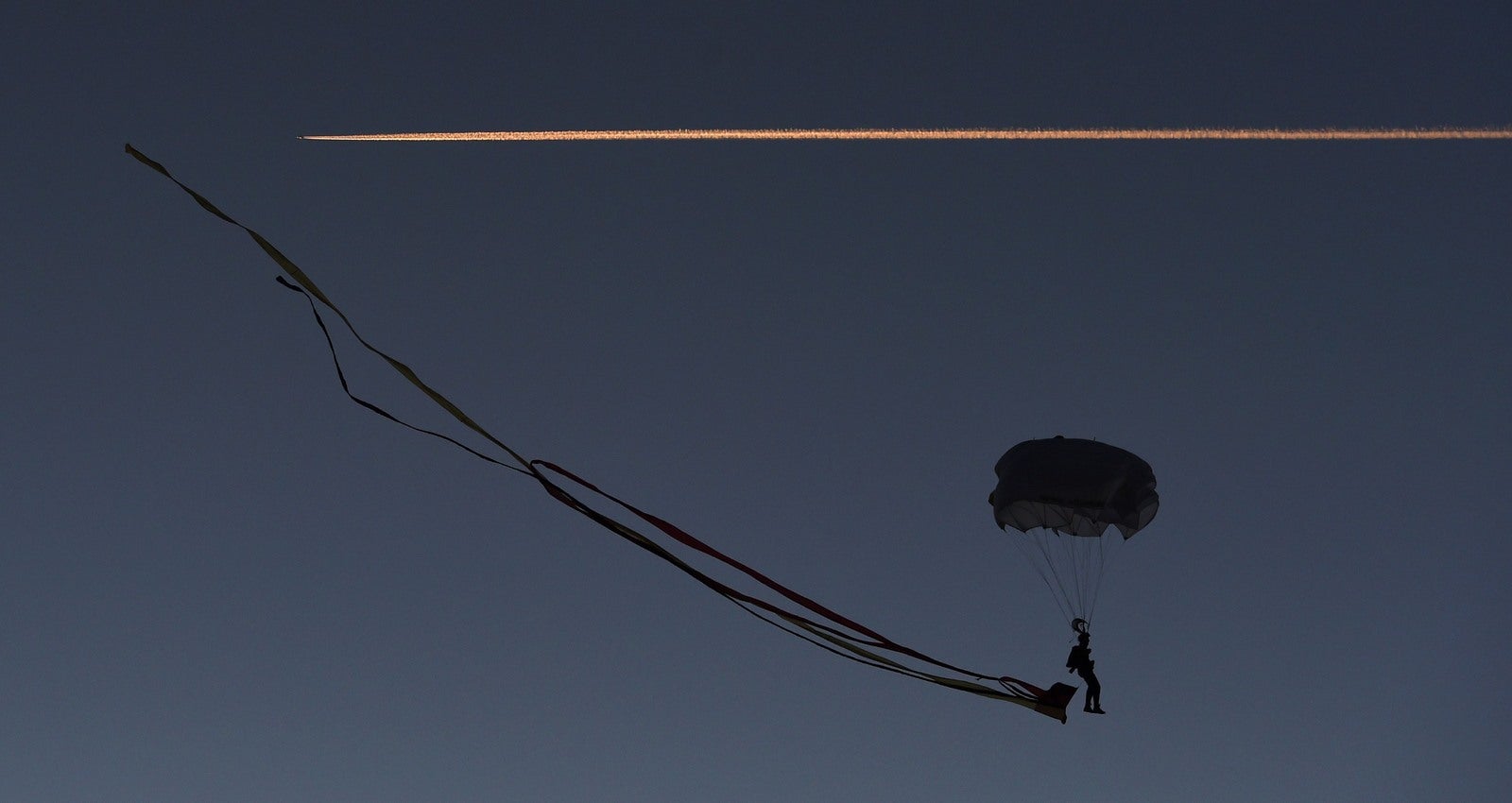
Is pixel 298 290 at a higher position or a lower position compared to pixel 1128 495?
lower

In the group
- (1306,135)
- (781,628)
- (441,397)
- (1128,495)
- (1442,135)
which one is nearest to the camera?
(441,397)

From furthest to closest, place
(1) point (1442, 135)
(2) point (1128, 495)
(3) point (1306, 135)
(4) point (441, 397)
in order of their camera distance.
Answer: (2) point (1128, 495) → (3) point (1306, 135) → (1) point (1442, 135) → (4) point (441, 397)

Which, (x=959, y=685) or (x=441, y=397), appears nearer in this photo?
(x=441, y=397)

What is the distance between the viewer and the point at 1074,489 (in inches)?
1131

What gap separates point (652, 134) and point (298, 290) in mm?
7207

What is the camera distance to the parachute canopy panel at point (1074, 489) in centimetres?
2875

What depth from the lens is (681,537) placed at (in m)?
14.9

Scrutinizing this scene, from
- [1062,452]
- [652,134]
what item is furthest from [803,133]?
[1062,452]

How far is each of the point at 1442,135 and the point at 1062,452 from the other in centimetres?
1313

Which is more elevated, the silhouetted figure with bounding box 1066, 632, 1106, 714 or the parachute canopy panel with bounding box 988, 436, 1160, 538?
the parachute canopy panel with bounding box 988, 436, 1160, 538

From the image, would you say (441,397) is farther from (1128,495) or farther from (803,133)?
(1128,495)

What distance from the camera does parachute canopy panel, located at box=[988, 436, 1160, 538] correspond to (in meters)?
28.8

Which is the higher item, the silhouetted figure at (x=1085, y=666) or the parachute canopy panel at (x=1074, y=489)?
the parachute canopy panel at (x=1074, y=489)

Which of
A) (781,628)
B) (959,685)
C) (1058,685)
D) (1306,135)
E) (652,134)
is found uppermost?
(1306,135)
